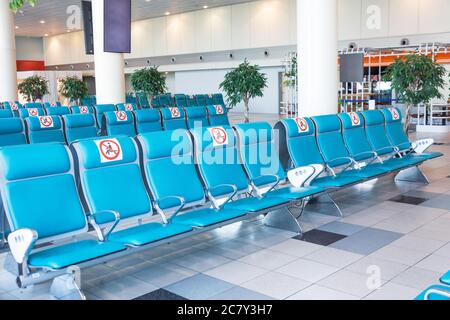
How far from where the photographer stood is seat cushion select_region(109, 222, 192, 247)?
3.03 meters

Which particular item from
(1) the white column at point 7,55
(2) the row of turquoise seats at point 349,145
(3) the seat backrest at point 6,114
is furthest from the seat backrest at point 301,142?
(1) the white column at point 7,55

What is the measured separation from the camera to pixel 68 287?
2.84 m

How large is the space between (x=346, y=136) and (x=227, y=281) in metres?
2.96

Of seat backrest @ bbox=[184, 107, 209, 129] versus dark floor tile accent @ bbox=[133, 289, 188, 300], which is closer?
dark floor tile accent @ bbox=[133, 289, 188, 300]

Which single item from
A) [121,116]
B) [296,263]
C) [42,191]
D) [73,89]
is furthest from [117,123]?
[73,89]

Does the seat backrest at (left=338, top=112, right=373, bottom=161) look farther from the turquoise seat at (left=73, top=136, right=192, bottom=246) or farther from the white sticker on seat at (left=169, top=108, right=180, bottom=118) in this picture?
the white sticker on seat at (left=169, top=108, right=180, bottom=118)

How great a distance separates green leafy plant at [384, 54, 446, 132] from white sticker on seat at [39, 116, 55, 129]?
6.42 m

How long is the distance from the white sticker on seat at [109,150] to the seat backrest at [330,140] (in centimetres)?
247

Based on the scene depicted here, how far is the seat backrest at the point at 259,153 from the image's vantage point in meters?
4.40

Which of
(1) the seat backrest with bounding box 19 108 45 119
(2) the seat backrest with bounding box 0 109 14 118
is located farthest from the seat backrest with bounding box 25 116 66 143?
(1) the seat backrest with bounding box 19 108 45 119

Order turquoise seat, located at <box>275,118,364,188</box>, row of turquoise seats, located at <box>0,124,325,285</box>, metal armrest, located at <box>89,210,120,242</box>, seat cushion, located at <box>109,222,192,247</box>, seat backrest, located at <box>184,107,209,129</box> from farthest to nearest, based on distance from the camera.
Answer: seat backrest, located at <box>184,107,209,129</box> < turquoise seat, located at <box>275,118,364,188</box> < metal armrest, located at <box>89,210,120,242</box> < seat cushion, located at <box>109,222,192,247</box> < row of turquoise seats, located at <box>0,124,325,285</box>

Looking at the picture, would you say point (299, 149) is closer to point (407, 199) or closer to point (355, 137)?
point (355, 137)

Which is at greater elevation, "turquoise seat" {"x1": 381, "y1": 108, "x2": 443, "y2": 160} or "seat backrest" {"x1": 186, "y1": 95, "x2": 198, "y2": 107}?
"seat backrest" {"x1": 186, "y1": 95, "x2": 198, "y2": 107}
